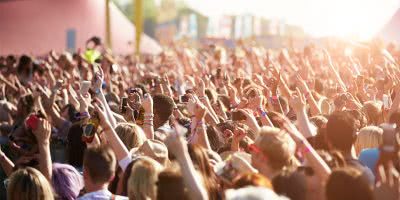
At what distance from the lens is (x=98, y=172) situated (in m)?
5.13

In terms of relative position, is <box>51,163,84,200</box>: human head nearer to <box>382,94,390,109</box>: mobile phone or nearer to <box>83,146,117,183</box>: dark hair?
<box>83,146,117,183</box>: dark hair

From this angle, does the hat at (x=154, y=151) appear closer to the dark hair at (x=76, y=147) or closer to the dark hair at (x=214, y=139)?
the dark hair at (x=214, y=139)

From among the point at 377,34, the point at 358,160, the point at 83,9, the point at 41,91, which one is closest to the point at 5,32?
the point at 83,9

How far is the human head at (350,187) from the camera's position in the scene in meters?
4.45

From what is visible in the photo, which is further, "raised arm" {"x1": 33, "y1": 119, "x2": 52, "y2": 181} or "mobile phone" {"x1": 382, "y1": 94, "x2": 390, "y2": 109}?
"mobile phone" {"x1": 382, "y1": 94, "x2": 390, "y2": 109}

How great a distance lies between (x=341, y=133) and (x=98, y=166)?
1.49 meters

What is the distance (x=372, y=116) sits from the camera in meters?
7.87

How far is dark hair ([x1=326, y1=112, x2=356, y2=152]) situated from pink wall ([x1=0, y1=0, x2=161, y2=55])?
21.3 metres

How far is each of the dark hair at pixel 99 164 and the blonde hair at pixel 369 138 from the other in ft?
6.66

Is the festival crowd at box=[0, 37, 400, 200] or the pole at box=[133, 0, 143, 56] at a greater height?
the festival crowd at box=[0, 37, 400, 200]

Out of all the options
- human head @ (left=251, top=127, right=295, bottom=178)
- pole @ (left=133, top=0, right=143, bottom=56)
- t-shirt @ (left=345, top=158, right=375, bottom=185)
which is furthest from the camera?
pole @ (left=133, top=0, right=143, bottom=56)

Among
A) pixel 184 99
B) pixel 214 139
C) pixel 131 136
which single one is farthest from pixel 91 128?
pixel 184 99

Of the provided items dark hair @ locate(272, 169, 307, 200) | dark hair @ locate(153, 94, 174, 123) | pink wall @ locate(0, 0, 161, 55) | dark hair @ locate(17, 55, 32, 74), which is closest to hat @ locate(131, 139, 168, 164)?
dark hair @ locate(272, 169, 307, 200)

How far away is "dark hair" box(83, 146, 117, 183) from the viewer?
201 inches
